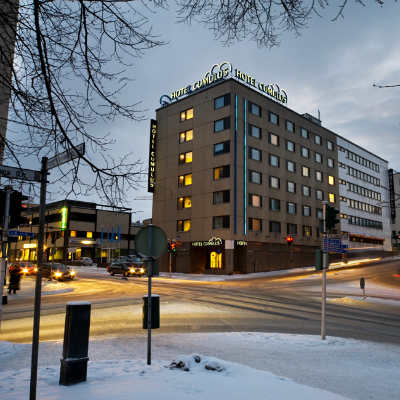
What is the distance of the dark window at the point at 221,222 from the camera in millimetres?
40094

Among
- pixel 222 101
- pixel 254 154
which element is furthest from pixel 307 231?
pixel 222 101

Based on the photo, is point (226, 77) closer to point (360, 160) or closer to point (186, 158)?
point (186, 158)

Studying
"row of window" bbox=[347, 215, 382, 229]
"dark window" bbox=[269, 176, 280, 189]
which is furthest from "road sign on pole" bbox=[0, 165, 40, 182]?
"row of window" bbox=[347, 215, 382, 229]

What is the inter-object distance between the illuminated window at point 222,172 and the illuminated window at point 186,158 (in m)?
4.42

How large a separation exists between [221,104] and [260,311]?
32.4 m

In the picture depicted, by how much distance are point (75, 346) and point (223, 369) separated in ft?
7.65

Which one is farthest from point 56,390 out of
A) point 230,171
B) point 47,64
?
point 230,171

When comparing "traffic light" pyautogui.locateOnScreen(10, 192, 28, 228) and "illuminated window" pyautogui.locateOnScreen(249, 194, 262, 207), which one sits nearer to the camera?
"traffic light" pyautogui.locateOnScreen(10, 192, 28, 228)

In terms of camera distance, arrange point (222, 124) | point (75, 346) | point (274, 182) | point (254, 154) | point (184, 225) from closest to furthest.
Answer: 1. point (75, 346)
2. point (222, 124)
3. point (254, 154)
4. point (184, 225)
5. point (274, 182)

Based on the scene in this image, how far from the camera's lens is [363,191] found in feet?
225

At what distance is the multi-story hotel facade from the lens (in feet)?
135

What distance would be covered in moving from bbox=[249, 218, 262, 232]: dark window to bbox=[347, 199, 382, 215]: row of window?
26408mm

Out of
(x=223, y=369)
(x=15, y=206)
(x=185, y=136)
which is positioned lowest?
(x=223, y=369)

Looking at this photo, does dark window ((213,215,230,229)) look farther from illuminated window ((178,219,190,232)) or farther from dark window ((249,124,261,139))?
dark window ((249,124,261,139))
